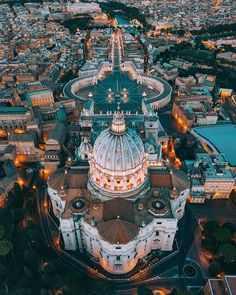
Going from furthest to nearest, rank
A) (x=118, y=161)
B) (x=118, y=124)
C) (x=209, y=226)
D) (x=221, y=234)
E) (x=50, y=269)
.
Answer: (x=209, y=226) < (x=221, y=234) < (x=118, y=124) < (x=118, y=161) < (x=50, y=269)

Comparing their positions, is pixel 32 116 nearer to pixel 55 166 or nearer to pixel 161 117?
pixel 55 166

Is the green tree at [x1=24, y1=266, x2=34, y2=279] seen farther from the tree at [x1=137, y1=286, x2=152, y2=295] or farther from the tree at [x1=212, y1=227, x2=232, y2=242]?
the tree at [x1=212, y1=227, x2=232, y2=242]

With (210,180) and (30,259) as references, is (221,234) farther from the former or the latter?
(30,259)

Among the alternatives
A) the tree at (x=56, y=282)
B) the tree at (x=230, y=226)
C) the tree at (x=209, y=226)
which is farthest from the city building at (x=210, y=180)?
the tree at (x=56, y=282)

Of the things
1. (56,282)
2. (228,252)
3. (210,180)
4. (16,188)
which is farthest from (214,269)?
(16,188)

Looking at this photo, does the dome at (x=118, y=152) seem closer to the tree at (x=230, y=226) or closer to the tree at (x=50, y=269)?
the tree at (x=50, y=269)

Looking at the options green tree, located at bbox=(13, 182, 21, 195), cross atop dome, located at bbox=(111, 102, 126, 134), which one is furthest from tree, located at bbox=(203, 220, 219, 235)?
green tree, located at bbox=(13, 182, 21, 195)
